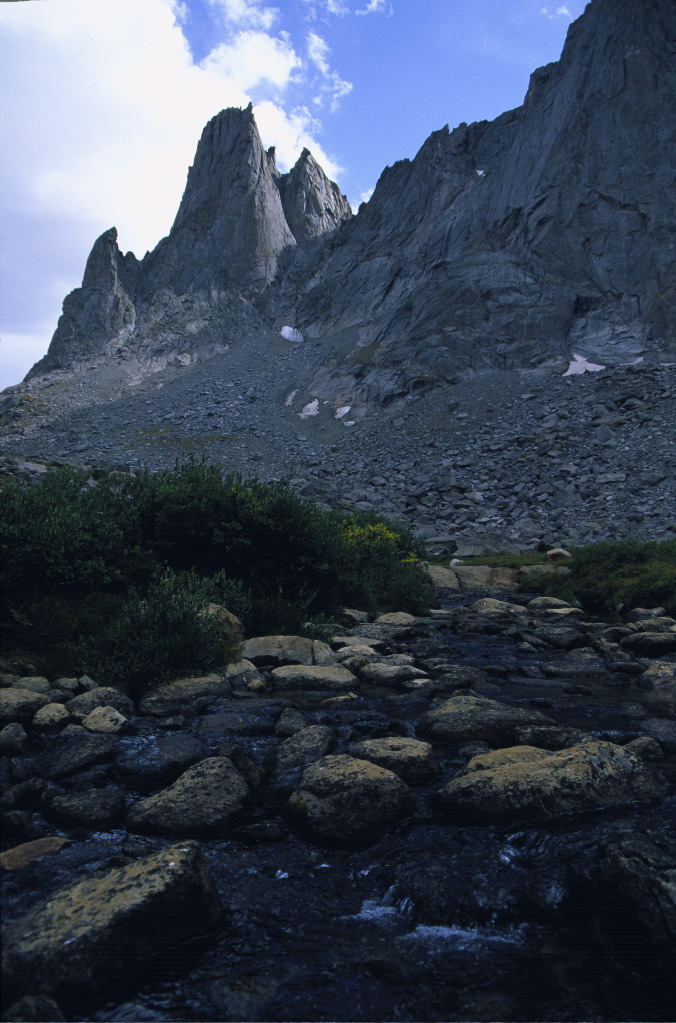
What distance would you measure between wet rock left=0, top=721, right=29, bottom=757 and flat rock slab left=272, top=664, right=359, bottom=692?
3.98 meters

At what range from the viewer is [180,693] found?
28.0ft

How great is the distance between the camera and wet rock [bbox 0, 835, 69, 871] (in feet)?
13.7

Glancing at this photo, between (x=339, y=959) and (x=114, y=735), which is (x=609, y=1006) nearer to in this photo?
(x=339, y=959)

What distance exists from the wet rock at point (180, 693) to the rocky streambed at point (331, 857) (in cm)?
5

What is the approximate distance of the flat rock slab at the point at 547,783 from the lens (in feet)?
17.2

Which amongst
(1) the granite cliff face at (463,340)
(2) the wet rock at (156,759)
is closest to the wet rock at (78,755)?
(2) the wet rock at (156,759)

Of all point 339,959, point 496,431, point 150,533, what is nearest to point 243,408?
point 496,431

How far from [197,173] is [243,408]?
64789 millimetres

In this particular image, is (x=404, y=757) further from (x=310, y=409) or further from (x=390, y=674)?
(x=310, y=409)

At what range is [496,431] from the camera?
4741cm

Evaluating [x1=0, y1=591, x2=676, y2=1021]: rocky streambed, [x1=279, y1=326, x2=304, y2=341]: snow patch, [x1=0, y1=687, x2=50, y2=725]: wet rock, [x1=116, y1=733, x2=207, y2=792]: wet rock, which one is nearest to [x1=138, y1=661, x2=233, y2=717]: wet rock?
[x1=0, y1=591, x2=676, y2=1021]: rocky streambed

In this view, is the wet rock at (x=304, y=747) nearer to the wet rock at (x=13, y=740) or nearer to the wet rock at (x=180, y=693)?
the wet rock at (x=180, y=693)

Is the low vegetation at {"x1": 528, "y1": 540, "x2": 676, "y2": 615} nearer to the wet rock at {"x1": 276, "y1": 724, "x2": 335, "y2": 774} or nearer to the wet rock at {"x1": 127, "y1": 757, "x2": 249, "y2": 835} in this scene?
the wet rock at {"x1": 276, "y1": 724, "x2": 335, "y2": 774}

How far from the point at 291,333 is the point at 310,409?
22.1 m
